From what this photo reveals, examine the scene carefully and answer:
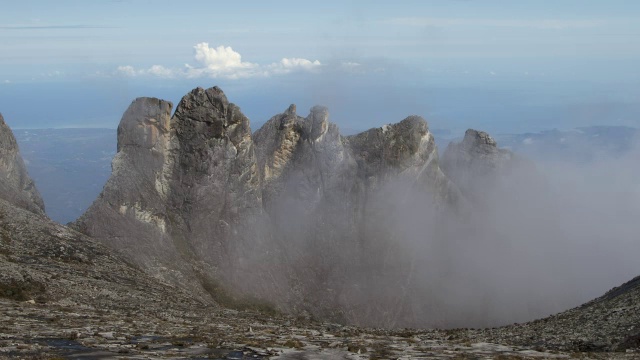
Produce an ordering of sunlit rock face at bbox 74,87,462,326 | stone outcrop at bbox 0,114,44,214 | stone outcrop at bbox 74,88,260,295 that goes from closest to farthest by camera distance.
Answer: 1. stone outcrop at bbox 0,114,44,214
2. stone outcrop at bbox 74,88,260,295
3. sunlit rock face at bbox 74,87,462,326

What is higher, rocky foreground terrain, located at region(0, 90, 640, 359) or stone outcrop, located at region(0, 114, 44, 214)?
stone outcrop, located at region(0, 114, 44, 214)

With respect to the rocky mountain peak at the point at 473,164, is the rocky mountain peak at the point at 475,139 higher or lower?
higher

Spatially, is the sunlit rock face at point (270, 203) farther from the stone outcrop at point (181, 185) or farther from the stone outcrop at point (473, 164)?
the stone outcrop at point (473, 164)

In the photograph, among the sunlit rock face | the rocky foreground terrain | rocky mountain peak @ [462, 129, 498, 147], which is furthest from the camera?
rocky mountain peak @ [462, 129, 498, 147]

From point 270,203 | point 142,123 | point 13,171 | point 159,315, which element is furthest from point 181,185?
point 159,315

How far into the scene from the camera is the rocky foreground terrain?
159 ft

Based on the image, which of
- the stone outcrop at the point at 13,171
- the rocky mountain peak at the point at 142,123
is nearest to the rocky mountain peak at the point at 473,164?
the rocky mountain peak at the point at 142,123

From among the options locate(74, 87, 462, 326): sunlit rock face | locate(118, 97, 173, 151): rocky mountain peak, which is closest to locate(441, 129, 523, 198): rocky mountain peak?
locate(74, 87, 462, 326): sunlit rock face

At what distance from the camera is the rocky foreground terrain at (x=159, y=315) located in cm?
4831

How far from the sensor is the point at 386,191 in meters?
168

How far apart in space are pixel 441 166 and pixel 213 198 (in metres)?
76.1

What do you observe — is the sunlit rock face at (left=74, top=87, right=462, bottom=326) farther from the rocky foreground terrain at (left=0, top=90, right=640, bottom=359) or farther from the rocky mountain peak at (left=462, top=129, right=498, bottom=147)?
the rocky mountain peak at (left=462, top=129, right=498, bottom=147)

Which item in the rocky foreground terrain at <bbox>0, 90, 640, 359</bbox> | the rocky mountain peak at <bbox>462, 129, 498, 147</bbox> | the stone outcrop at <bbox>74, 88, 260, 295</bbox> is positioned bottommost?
the rocky foreground terrain at <bbox>0, 90, 640, 359</bbox>

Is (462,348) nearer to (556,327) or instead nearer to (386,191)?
(556,327)
